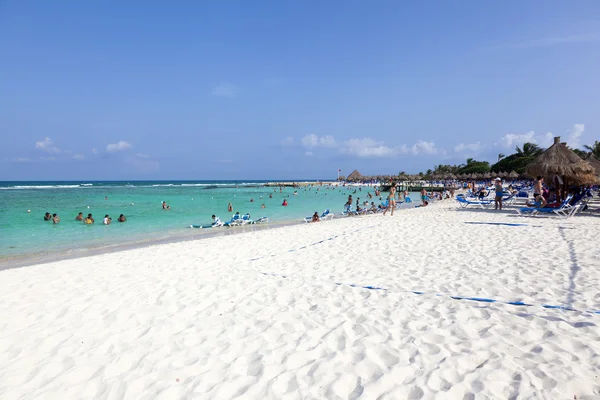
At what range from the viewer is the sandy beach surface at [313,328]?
7.97 ft

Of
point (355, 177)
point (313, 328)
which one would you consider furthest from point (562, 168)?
point (355, 177)

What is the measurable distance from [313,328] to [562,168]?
1426 centimetres

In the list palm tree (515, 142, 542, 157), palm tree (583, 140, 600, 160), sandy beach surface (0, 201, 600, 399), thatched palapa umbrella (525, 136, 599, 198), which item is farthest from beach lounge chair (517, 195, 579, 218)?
palm tree (515, 142, 542, 157)

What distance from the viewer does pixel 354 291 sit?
4.28 meters

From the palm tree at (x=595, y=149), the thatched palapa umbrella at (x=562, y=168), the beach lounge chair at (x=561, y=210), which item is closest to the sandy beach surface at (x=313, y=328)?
the beach lounge chair at (x=561, y=210)

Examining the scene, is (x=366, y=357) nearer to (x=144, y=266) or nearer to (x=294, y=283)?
(x=294, y=283)

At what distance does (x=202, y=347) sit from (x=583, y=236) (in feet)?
28.4

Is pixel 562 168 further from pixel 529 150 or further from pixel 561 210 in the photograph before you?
pixel 529 150

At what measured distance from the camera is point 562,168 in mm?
12922

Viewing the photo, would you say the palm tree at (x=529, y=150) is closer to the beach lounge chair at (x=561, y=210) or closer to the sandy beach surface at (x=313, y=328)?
the beach lounge chair at (x=561, y=210)

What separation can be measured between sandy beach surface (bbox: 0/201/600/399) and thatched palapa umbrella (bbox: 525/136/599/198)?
8.51 metres

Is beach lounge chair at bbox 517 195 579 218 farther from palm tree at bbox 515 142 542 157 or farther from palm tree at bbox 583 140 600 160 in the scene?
palm tree at bbox 515 142 542 157

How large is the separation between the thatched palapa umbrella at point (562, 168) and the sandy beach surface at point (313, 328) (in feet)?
27.9

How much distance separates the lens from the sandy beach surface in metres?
2.43
